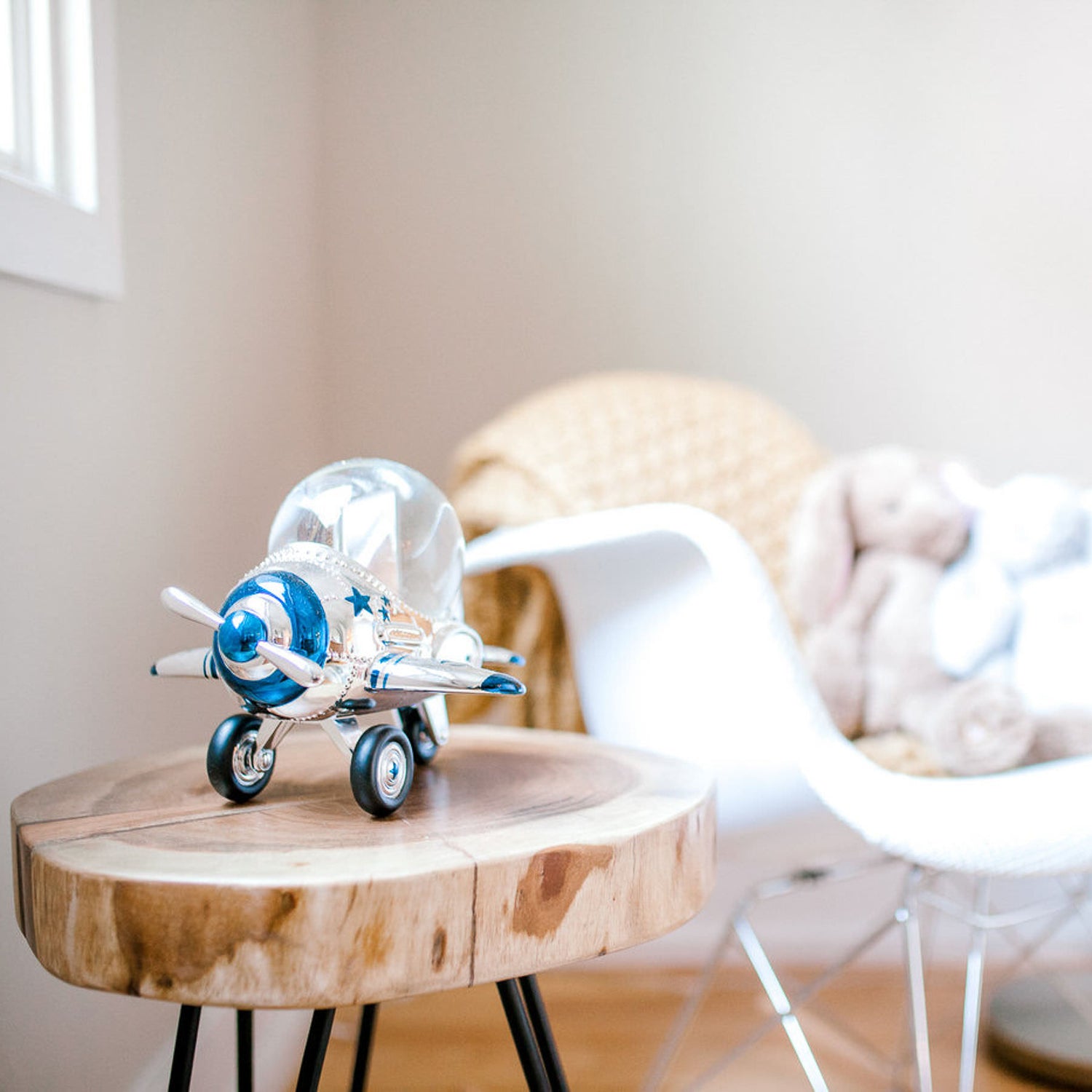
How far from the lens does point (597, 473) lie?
55.1 inches

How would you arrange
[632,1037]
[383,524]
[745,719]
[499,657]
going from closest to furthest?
[383,524] → [499,657] → [745,719] → [632,1037]

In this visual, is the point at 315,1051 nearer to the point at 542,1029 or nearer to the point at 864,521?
the point at 542,1029

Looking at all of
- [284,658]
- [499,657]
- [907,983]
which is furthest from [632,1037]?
[284,658]

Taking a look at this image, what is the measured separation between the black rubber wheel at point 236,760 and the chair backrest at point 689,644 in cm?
43

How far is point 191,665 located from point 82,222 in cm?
42

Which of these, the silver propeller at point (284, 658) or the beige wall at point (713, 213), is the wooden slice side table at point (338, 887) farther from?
the beige wall at point (713, 213)

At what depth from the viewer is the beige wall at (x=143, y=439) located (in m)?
0.86

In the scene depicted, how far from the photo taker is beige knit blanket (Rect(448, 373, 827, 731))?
4.41 feet

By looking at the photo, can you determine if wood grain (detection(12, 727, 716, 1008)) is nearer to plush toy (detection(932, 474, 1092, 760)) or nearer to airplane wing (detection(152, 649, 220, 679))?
airplane wing (detection(152, 649, 220, 679))

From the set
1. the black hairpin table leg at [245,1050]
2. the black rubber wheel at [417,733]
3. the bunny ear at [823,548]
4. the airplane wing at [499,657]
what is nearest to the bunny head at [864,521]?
the bunny ear at [823,548]

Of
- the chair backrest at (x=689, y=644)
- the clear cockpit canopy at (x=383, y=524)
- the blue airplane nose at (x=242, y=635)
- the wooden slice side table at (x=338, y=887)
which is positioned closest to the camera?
the wooden slice side table at (x=338, y=887)

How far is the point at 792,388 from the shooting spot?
1809mm

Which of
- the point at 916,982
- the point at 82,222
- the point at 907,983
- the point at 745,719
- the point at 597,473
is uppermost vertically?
the point at 82,222

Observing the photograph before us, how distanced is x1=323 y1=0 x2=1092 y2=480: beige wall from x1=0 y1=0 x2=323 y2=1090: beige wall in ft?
0.90
